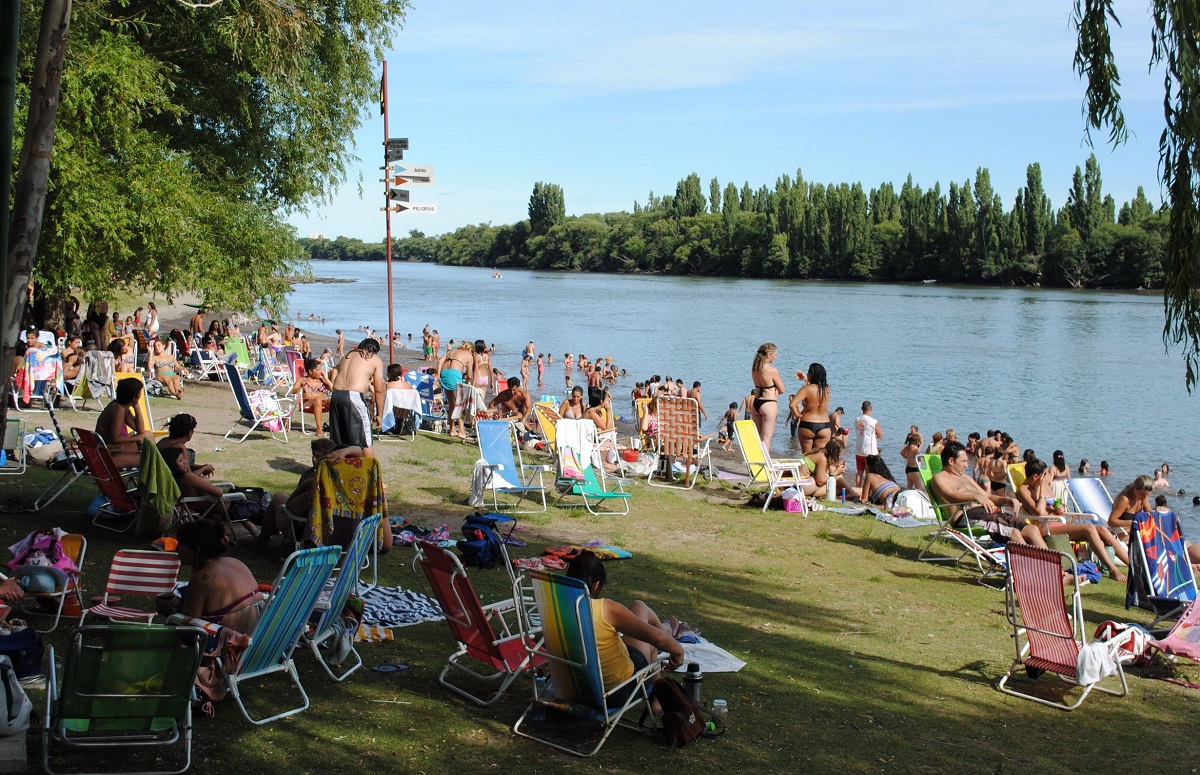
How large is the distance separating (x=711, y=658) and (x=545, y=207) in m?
167

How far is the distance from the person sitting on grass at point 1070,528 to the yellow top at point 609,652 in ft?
20.5

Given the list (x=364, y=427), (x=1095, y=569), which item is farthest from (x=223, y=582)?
(x=1095, y=569)

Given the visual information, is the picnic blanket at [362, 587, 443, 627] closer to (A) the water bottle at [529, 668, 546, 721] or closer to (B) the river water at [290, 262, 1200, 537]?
(A) the water bottle at [529, 668, 546, 721]

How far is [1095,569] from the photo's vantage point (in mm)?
9133

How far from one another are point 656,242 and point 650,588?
470 feet

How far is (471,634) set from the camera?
4.96m

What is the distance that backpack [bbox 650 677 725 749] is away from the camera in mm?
4457

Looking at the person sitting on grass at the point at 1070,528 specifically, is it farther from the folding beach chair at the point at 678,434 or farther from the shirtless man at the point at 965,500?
the folding beach chair at the point at 678,434

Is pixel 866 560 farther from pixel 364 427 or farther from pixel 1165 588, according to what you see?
pixel 364 427

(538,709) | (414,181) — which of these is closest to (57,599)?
(538,709)

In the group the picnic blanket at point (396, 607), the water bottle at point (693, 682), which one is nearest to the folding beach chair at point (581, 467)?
the picnic blanket at point (396, 607)

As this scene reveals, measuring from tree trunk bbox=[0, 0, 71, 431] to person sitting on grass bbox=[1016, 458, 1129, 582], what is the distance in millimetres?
8316

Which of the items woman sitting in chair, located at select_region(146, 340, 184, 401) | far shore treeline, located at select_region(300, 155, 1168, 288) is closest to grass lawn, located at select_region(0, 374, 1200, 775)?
woman sitting in chair, located at select_region(146, 340, 184, 401)

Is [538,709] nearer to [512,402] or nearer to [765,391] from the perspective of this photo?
[765,391]
